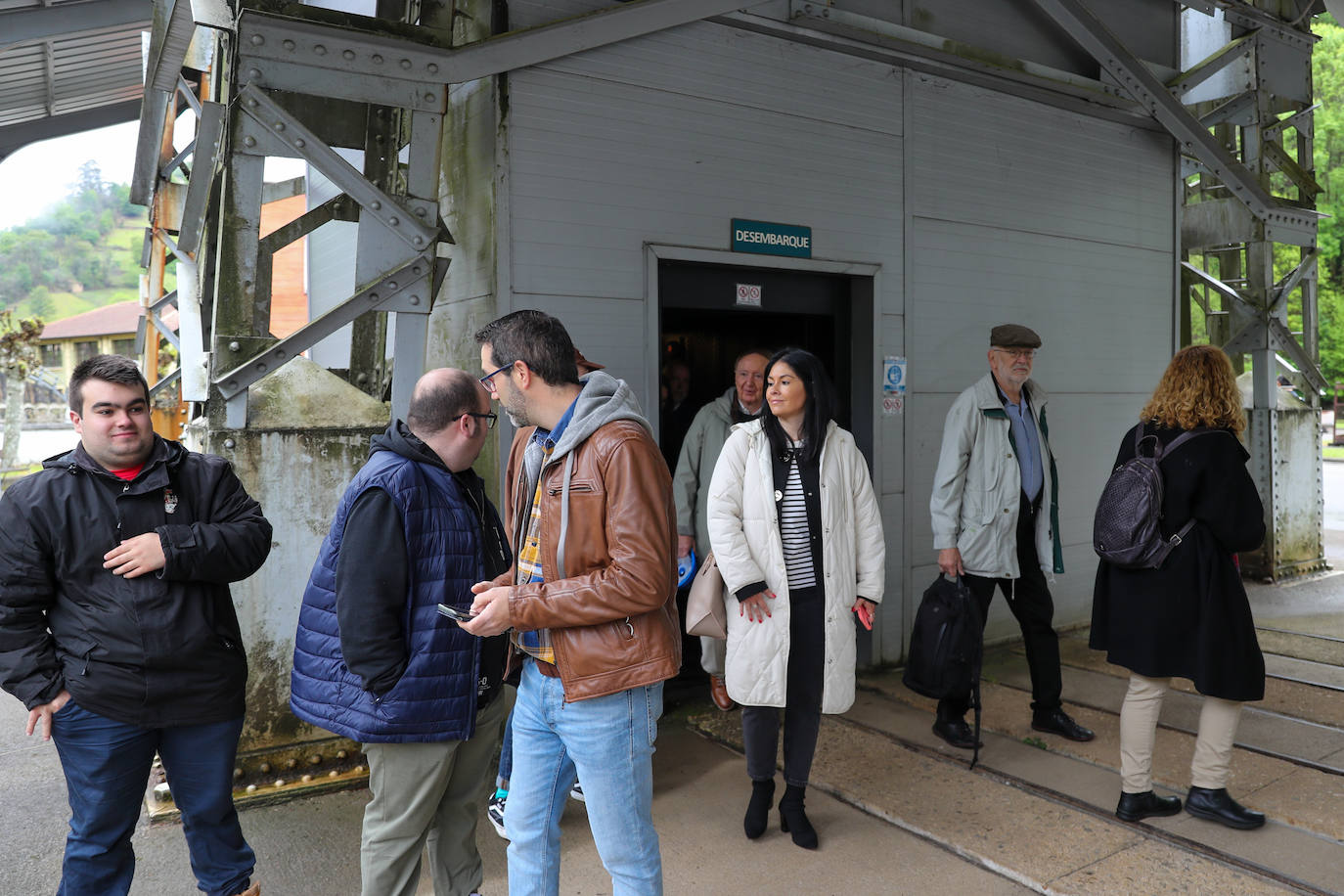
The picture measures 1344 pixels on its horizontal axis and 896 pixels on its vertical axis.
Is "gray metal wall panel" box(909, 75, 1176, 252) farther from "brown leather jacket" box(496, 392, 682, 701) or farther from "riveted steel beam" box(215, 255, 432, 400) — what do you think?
"brown leather jacket" box(496, 392, 682, 701)

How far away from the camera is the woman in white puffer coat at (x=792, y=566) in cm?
346

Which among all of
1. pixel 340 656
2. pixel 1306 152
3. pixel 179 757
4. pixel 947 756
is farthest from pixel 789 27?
pixel 1306 152

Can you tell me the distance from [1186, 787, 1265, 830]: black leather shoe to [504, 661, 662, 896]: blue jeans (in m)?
2.49

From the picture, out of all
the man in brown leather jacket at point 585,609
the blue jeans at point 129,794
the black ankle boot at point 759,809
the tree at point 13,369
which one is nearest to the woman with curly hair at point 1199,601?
the black ankle boot at point 759,809

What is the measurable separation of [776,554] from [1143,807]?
1.78 meters

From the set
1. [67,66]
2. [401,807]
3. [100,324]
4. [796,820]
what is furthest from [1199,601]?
[100,324]

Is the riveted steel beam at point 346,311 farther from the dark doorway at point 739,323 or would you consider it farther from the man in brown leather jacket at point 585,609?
the man in brown leather jacket at point 585,609

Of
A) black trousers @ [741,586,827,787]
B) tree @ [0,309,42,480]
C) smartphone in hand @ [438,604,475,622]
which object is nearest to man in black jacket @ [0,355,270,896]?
smartphone in hand @ [438,604,475,622]

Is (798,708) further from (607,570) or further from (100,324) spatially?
(100,324)

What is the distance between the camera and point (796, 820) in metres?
3.55

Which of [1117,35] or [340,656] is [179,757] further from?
[1117,35]

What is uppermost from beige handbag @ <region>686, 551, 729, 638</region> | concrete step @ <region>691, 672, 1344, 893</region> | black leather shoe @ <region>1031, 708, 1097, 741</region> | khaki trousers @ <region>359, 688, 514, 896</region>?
beige handbag @ <region>686, 551, 729, 638</region>

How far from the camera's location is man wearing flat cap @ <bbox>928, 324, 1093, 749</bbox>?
449cm

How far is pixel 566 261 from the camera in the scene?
4578 millimetres
